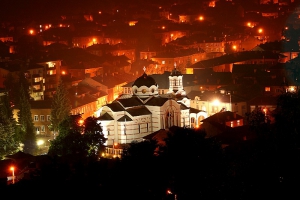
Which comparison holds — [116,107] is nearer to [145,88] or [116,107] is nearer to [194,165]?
[145,88]

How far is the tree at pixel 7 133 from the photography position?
31.5 meters

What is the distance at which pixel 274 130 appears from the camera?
16297 millimetres

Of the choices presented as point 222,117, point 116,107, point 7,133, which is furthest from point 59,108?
point 222,117

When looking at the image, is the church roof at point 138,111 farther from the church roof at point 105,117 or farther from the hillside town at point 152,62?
the church roof at point 105,117

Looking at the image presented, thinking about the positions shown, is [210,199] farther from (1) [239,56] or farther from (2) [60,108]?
(1) [239,56]

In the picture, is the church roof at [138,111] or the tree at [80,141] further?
the church roof at [138,111]

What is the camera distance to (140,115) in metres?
32.2

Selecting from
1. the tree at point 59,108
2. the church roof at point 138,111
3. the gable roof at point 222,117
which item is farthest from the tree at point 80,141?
the gable roof at point 222,117

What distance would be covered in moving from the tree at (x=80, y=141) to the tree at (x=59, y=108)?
4.27 metres

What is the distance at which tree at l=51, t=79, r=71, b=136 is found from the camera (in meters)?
35.3

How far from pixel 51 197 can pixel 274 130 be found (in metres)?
4.49

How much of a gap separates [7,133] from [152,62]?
70.3 feet

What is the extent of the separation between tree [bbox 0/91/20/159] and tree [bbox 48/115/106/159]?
220cm

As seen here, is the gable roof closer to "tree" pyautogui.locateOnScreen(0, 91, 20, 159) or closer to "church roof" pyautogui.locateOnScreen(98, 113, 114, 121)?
"church roof" pyautogui.locateOnScreen(98, 113, 114, 121)
